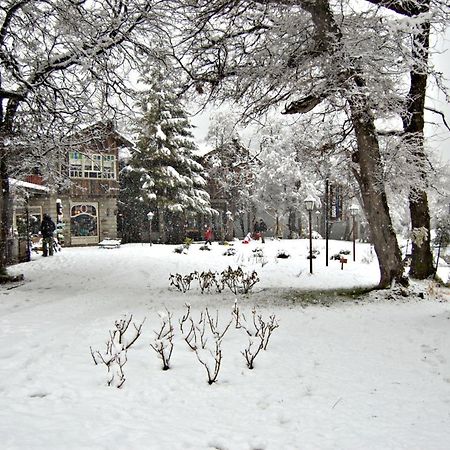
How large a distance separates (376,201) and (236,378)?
6.38m

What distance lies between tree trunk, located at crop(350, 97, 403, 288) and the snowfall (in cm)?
71

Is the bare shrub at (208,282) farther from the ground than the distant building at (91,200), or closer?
closer

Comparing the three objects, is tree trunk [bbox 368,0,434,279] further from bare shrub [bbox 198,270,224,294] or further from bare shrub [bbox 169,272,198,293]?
bare shrub [bbox 169,272,198,293]

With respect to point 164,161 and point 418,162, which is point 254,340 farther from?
point 164,161

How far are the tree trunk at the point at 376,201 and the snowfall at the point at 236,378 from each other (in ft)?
2.33

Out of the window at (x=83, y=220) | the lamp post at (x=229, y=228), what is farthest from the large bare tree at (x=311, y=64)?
the lamp post at (x=229, y=228)

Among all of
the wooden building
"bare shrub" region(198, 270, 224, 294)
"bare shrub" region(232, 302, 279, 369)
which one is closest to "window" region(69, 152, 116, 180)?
the wooden building

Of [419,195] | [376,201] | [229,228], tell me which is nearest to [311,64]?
[376,201]

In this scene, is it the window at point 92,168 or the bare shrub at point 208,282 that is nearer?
the bare shrub at point 208,282

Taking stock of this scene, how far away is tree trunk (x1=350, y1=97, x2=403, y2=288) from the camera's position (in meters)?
9.45

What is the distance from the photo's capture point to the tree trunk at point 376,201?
9453mm

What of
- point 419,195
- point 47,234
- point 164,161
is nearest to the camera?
point 419,195

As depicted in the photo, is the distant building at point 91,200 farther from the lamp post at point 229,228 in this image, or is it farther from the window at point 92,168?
the lamp post at point 229,228

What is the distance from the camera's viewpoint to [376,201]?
31.6ft
